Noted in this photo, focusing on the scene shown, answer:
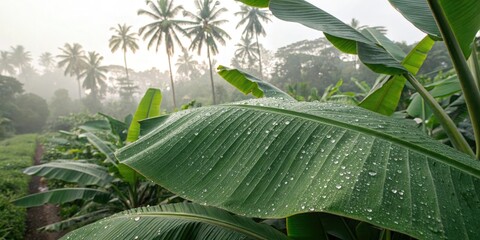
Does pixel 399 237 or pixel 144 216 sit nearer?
Answer: pixel 144 216

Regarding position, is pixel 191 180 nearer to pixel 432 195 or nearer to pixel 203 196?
pixel 203 196

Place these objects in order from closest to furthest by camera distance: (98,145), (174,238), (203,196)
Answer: (203,196), (174,238), (98,145)

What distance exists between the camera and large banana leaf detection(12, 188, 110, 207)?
2.56m

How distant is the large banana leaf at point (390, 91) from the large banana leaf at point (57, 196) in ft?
8.49

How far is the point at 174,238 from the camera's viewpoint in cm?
87

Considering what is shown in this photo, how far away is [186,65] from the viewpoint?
5069cm

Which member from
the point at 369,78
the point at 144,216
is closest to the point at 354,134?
the point at 144,216

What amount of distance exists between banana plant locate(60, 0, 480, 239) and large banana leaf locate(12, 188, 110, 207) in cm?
203

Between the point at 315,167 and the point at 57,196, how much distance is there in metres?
2.81

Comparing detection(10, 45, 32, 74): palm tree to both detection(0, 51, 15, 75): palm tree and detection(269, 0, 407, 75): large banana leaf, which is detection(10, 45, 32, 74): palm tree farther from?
detection(269, 0, 407, 75): large banana leaf

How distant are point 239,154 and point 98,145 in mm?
2986

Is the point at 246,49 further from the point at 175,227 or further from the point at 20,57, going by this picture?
the point at 20,57

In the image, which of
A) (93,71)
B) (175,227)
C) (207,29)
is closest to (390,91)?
(175,227)

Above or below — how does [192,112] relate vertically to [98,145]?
above
